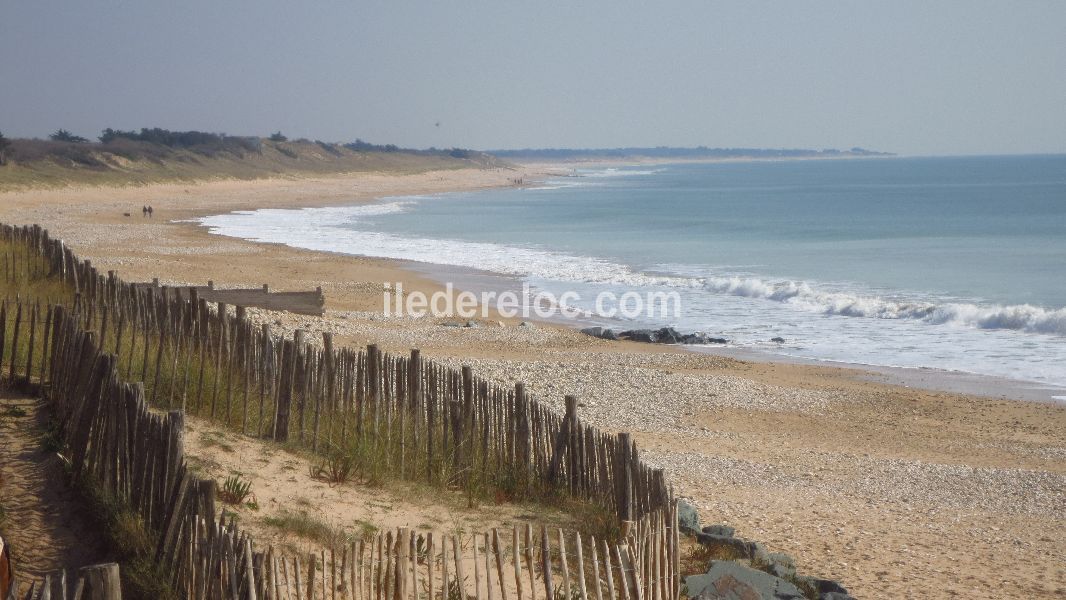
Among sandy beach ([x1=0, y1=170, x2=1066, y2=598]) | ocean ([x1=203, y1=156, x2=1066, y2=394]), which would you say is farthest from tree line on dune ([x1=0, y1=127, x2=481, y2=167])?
sandy beach ([x1=0, y1=170, x2=1066, y2=598])

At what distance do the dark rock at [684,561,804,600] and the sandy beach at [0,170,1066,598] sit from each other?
1.01 metres

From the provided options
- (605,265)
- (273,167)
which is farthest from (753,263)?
(273,167)

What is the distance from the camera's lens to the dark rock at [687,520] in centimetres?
717

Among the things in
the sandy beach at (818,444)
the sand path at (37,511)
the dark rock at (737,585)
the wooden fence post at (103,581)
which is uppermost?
the wooden fence post at (103,581)

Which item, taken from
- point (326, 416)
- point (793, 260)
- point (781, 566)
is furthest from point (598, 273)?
point (781, 566)

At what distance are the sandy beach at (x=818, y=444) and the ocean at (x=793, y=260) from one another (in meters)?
3.19

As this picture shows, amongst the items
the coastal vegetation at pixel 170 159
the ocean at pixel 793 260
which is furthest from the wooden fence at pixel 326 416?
the coastal vegetation at pixel 170 159

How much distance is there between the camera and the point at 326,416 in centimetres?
766

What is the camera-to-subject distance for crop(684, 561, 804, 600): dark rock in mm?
5852

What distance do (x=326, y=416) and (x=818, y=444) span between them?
21.4 feet

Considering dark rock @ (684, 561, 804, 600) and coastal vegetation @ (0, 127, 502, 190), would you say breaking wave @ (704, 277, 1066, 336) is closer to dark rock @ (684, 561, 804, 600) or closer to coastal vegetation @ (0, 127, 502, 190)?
dark rock @ (684, 561, 804, 600)

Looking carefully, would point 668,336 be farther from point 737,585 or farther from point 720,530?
point 737,585

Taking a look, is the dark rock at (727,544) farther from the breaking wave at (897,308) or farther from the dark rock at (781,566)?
the breaking wave at (897,308)

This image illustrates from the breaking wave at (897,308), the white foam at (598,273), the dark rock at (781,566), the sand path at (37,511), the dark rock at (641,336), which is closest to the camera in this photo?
the sand path at (37,511)
